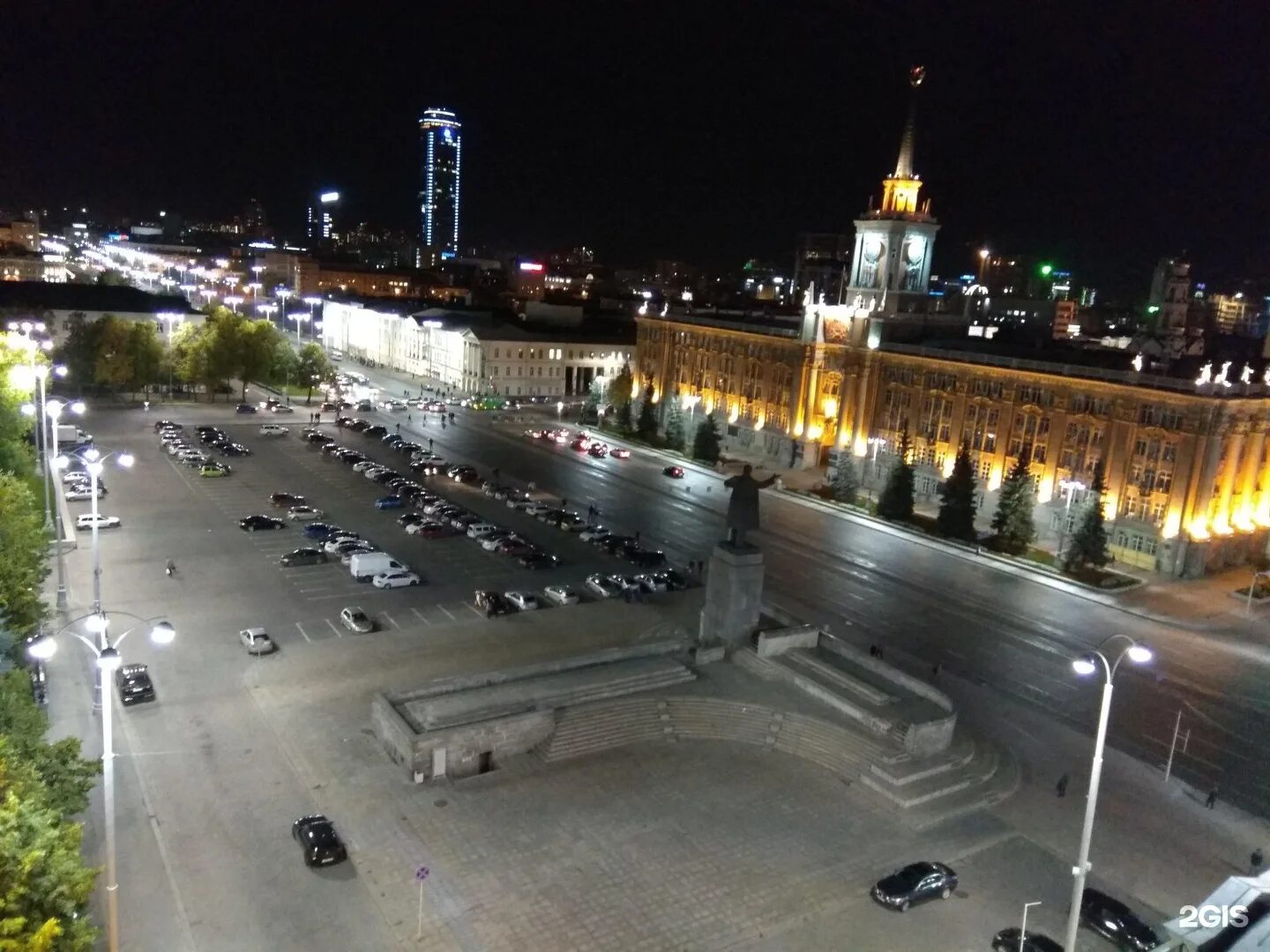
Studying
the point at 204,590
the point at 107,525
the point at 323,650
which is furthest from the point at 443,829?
the point at 107,525

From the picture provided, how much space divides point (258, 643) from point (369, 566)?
9.52 m

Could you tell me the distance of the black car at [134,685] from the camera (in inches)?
1192

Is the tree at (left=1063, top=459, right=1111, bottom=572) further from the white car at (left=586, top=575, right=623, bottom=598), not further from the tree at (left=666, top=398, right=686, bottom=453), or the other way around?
the tree at (left=666, top=398, right=686, bottom=453)

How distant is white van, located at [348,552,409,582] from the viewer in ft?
144

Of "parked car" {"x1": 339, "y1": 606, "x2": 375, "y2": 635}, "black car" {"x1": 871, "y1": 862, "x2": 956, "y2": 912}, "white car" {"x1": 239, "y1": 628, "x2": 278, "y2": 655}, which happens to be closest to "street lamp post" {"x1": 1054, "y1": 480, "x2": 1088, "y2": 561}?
"black car" {"x1": 871, "y1": 862, "x2": 956, "y2": 912}

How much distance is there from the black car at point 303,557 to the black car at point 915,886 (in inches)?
1290

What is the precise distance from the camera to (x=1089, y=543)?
173 ft

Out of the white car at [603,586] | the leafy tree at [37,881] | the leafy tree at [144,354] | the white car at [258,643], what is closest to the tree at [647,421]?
the white car at [603,586]

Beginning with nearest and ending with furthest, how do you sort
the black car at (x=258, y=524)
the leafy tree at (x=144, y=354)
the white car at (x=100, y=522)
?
1. the white car at (x=100, y=522)
2. the black car at (x=258, y=524)
3. the leafy tree at (x=144, y=354)

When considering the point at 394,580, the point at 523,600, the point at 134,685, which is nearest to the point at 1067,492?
the point at 523,600

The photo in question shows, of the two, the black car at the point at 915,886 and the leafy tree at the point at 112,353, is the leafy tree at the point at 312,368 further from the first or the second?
the black car at the point at 915,886

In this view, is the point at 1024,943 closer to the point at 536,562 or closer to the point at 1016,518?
the point at 536,562

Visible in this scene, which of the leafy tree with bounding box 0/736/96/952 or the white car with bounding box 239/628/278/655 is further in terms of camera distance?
the white car with bounding box 239/628/278/655

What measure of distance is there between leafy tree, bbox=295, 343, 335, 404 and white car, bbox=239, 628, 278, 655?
7167 centimetres
